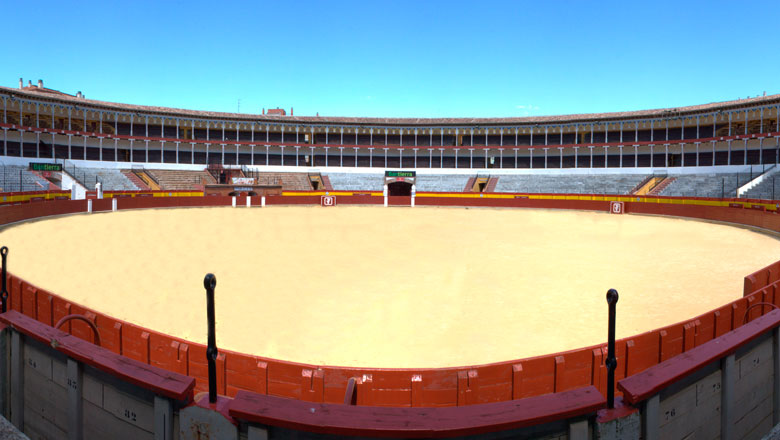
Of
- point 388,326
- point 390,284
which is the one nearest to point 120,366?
point 388,326

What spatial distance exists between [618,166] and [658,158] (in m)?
3.94

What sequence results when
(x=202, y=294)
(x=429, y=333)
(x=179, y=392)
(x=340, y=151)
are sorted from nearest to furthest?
(x=179, y=392), (x=429, y=333), (x=202, y=294), (x=340, y=151)

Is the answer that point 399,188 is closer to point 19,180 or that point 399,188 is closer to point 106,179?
point 106,179

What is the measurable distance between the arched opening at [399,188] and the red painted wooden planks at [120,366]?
173 feet

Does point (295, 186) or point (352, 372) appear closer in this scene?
point (352, 372)

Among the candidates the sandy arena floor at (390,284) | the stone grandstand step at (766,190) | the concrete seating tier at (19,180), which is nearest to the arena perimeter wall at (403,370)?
the sandy arena floor at (390,284)

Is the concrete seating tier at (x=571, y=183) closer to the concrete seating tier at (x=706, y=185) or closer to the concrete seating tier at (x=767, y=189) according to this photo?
the concrete seating tier at (x=706, y=185)

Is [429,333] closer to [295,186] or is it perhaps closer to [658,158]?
[295,186]

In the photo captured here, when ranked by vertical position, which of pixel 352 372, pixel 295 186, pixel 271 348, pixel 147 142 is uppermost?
pixel 147 142

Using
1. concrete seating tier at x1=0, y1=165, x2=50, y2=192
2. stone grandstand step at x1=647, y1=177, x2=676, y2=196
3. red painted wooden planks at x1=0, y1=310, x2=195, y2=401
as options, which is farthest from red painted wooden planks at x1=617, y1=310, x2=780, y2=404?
stone grandstand step at x1=647, y1=177, x2=676, y2=196

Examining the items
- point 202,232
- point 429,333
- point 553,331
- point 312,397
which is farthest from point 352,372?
point 202,232

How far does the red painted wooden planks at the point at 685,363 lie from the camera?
3.42 m

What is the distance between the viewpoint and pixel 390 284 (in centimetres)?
1101

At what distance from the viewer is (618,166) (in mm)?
52156
